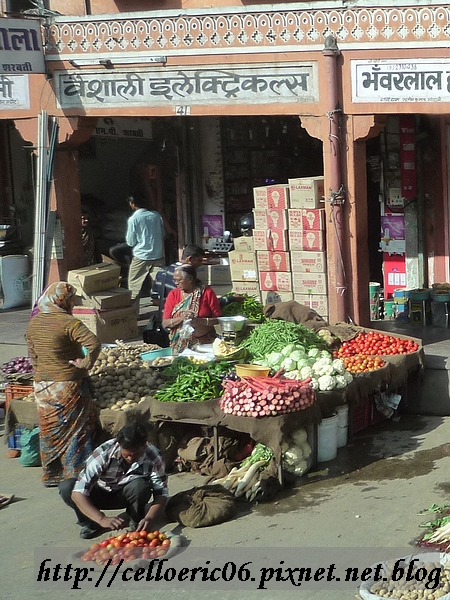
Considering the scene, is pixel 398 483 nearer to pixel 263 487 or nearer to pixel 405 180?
pixel 263 487

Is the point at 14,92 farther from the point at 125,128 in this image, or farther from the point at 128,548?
the point at 128,548

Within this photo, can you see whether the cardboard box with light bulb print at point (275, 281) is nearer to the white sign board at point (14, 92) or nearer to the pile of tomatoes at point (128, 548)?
the white sign board at point (14, 92)

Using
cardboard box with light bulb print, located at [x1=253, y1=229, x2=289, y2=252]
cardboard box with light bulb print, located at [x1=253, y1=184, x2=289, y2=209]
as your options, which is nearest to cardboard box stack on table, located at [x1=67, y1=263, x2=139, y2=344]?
cardboard box with light bulb print, located at [x1=253, y1=229, x2=289, y2=252]

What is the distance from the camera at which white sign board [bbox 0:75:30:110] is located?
12422 millimetres

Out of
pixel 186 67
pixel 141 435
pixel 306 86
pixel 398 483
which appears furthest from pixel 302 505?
pixel 186 67

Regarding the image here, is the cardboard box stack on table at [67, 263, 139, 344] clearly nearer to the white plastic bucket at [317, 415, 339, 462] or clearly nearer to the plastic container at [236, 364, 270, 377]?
the plastic container at [236, 364, 270, 377]

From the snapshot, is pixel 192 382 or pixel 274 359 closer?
pixel 192 382

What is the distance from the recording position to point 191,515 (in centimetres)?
723

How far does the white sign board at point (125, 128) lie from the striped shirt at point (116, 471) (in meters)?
8.71

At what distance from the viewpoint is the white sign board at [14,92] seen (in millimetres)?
12422

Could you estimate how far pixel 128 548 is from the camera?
666 centimetres

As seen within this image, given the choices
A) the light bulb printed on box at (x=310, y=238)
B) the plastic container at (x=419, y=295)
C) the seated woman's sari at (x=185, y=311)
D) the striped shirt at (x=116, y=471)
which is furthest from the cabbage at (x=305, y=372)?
the plastic container at (x=419, y=295)

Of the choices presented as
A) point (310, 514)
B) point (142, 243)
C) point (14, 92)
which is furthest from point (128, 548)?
point (14, 92)

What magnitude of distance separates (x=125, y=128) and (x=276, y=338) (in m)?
6.94
